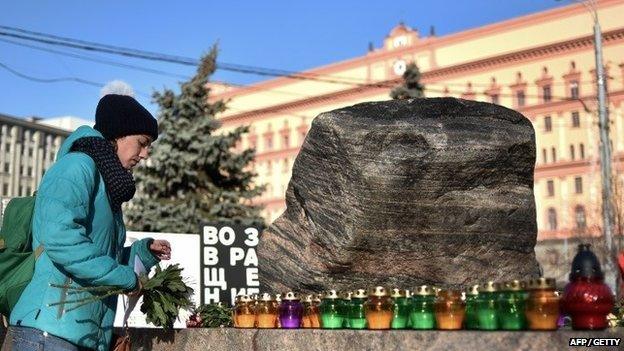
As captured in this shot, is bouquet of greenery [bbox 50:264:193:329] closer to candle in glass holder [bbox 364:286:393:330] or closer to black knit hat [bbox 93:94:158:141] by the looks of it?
black knit hat [bbox 93:94:158:141]

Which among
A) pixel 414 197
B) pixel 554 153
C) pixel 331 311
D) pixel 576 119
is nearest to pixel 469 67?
pixel 576 119

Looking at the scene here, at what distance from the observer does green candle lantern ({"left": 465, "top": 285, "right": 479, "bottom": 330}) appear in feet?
11.6

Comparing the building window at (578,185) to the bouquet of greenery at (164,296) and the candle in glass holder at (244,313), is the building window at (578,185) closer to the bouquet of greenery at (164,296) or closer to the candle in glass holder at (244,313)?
the candle in glass holder at (244,313)

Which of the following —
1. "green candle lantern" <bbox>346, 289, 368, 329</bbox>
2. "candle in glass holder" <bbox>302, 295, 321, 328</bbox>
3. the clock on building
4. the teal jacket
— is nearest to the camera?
the teal jacket

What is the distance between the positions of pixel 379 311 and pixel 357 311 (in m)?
0.20

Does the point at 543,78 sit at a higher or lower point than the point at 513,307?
higher

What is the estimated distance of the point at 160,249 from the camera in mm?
3719

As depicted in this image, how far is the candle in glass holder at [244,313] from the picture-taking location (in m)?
4.77

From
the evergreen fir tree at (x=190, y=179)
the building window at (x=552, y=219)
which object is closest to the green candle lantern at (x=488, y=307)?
the evergreen fir tree at (x=190, y=179)

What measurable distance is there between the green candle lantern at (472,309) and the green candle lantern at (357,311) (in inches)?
Answer: 24.0

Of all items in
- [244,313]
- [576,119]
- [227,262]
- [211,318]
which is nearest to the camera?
[244,313]

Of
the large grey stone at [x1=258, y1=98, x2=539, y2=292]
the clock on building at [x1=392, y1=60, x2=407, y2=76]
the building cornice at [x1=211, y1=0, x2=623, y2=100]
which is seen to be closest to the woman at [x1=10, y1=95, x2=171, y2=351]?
the large grey stone at [x1=258, y1=98, x2=539, y2=292]

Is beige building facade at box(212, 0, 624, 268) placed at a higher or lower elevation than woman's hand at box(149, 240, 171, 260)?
higher

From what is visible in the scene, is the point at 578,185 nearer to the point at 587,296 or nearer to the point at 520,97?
the point at 520,97
